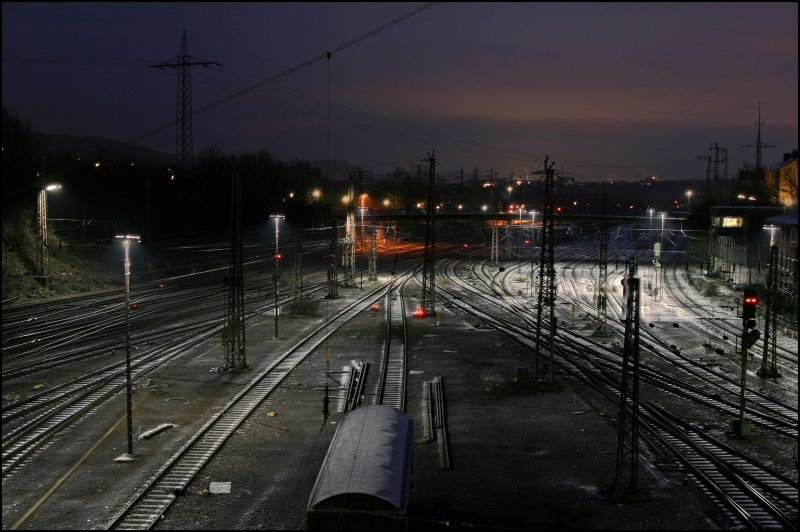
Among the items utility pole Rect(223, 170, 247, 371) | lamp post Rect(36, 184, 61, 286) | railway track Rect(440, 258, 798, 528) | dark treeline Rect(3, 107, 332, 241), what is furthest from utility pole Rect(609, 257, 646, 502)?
dark treeline Rect(3, 107, 332, 241)

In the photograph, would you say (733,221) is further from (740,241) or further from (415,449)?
(415,449)

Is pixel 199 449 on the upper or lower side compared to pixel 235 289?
lower

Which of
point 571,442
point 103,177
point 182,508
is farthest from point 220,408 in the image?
point 103,177

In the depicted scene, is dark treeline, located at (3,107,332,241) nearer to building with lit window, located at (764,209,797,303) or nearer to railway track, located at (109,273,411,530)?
railway track, located at (109,273,411,530)

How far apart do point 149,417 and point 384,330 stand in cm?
1558

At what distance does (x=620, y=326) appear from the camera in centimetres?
3547

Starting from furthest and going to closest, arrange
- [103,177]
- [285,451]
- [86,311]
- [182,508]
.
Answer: [103,177]
[86,311]
[285,451]
[182,508]

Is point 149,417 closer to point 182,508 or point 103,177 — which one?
point 182,508

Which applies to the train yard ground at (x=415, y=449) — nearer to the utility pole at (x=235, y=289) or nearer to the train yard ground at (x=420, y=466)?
the train yard ground at (x=420, y=466)

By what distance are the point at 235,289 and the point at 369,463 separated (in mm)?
13224

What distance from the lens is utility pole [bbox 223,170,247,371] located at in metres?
22.5

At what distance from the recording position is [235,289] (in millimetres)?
23531

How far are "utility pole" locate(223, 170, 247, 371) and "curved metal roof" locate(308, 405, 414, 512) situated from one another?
1018cm

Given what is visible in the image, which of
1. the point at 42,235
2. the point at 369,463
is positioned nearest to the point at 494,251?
the point at 42,235
